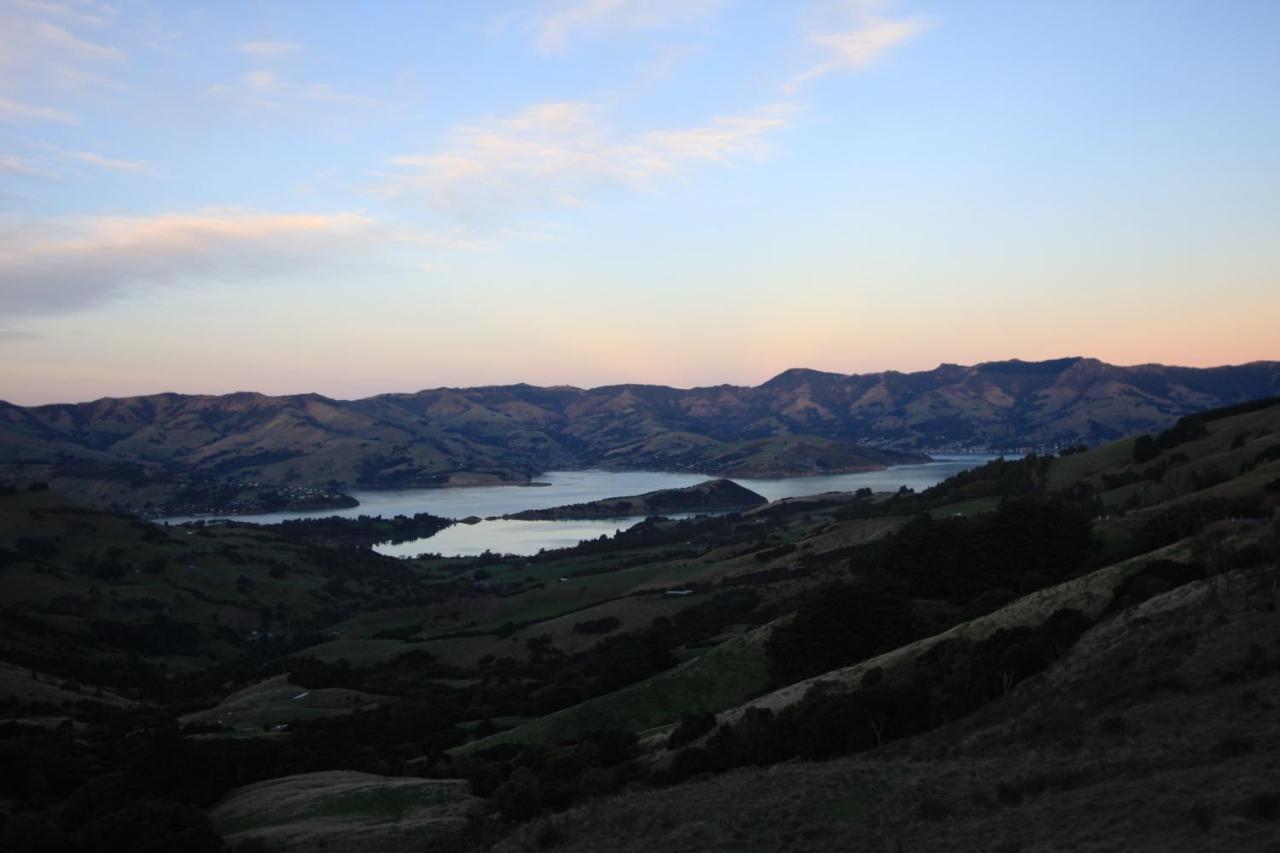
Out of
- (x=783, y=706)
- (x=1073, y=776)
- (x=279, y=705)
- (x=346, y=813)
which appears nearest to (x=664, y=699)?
(x=783, y=706)

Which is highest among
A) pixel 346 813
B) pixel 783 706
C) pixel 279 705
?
pixel 783 706

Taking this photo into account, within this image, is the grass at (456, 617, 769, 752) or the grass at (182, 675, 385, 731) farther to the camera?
the grass at (182, 675, 385, 731)

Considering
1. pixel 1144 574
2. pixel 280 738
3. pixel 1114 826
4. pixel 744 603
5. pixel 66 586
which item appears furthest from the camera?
pixel 66 586

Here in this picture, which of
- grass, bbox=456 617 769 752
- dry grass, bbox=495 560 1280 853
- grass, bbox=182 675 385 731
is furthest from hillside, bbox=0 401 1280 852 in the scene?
grass, bbox=182 675 385 731

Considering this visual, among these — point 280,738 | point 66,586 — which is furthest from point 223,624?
point 280,738

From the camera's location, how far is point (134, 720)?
6381cm

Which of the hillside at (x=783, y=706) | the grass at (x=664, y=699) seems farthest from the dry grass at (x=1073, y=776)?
the grass at (x=664, y=699)

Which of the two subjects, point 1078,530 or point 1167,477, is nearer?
point 1078,530

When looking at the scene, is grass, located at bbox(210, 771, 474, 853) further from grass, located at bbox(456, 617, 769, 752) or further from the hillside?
grass, located at bbox(456, 617, 769, 752)

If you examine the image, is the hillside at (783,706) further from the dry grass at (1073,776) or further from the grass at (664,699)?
the grass at (664,699)

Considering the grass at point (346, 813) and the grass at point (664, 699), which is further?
the grass at point (664, 699)

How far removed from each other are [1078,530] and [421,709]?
45477 mm

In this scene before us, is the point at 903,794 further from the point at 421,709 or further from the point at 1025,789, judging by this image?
the point at 421,709

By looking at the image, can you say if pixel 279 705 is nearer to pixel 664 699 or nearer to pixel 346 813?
pixel 664 699
